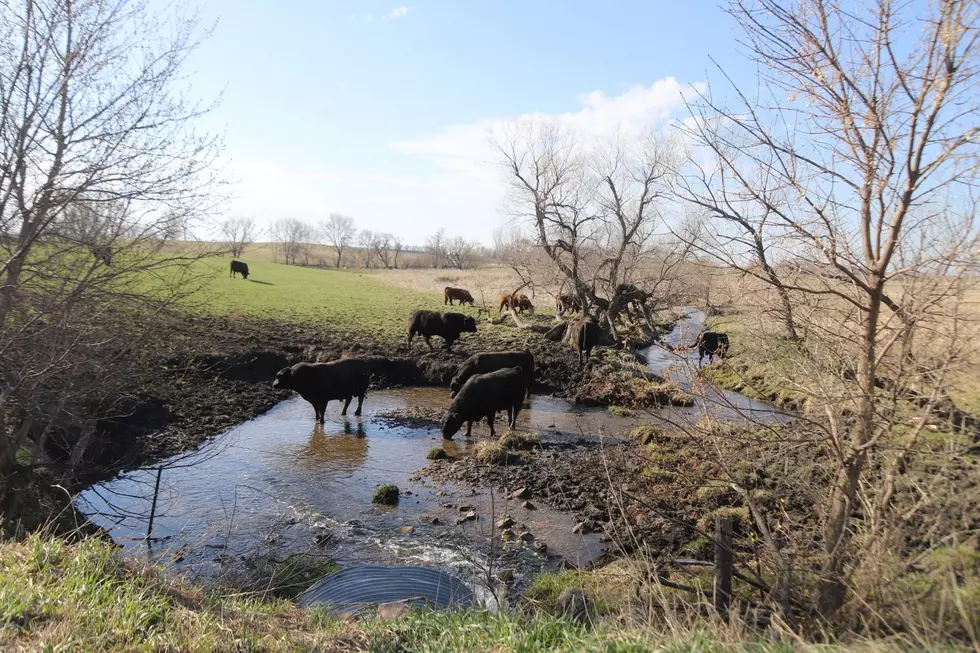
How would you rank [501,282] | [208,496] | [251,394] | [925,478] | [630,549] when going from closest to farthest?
[925,478], [630,549], [208,496], [251,394], [501,282]

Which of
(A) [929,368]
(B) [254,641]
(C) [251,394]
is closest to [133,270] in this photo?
(B) [254,641]

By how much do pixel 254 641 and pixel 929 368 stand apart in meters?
5.49

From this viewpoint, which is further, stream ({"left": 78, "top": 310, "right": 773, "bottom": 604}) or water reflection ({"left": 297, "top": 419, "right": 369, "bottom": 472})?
water reflection ({"left": 297, "top": 419, "right": 369, "bottom": 472})

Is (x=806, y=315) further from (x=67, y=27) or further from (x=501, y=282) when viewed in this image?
(x=501, y=282)

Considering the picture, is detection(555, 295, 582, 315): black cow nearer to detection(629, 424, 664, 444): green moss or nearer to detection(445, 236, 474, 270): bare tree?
detection(629, 424, 664, 444): green moss

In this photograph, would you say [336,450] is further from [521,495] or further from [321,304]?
[321,304]

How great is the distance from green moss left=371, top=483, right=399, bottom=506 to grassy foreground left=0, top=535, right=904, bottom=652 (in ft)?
15.6

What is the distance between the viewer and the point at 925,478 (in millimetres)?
4426

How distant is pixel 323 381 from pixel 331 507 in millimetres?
5775

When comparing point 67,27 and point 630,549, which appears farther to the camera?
point 630,549

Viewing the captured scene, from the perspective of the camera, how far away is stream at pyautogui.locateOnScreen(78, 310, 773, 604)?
7418 mm

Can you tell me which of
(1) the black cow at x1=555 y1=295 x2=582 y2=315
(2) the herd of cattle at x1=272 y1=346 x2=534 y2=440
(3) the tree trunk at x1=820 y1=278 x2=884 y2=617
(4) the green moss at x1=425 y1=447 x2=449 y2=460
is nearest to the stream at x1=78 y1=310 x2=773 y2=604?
(4) the green moss at x1=425 y1=447 x2=449 y2=460

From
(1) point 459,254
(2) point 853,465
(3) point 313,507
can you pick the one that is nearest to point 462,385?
(3) point 313,507

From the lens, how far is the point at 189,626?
3.82 meters
